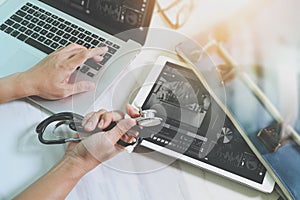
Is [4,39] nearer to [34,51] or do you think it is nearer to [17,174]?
[34,51]

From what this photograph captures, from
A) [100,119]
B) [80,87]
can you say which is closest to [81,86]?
[80,87]

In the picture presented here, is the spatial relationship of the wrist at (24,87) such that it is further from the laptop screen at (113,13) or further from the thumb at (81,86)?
the laptop screen at (113,13)

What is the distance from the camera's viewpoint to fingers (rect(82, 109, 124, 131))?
80cm

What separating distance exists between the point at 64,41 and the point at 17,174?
0.32 m

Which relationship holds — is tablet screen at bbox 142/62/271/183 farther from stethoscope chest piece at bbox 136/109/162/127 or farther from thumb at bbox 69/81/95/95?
thumb at bbox 69/81/95/95

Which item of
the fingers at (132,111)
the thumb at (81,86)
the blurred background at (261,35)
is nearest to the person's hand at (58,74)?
the thumb at (81,86)

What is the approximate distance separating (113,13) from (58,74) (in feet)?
0.59

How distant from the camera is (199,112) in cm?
86

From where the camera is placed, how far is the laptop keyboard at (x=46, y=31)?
0.97m

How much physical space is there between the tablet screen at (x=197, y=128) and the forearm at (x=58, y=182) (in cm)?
14

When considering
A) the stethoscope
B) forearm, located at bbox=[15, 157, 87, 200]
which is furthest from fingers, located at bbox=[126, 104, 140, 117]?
forearm, located at bbox=[15, 157, 87, 200]

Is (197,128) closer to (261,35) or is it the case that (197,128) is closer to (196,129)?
(196,129)

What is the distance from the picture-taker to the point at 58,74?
887 mm

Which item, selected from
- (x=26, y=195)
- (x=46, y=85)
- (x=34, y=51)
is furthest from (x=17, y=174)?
(x=34, y=51)
